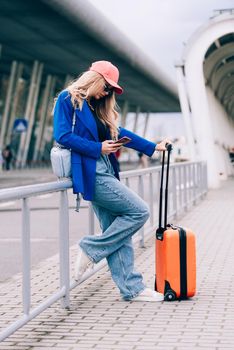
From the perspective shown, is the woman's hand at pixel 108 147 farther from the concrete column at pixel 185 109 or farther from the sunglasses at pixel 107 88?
the concrete column at pixel 185 109

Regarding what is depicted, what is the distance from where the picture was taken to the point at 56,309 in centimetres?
680

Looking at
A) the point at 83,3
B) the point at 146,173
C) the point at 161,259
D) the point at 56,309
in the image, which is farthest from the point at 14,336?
the point at 83,3

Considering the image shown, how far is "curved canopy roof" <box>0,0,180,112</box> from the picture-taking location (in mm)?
30406

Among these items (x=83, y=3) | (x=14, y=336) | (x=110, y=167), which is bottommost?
(x=14, y=336)

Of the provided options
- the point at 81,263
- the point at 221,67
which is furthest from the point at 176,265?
the point at 221,67

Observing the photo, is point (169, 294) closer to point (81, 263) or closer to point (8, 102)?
point (81, 263)

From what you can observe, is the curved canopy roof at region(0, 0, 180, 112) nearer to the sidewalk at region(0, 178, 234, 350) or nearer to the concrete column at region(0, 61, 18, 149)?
the concrete column at region(0, 61, 18, 149)

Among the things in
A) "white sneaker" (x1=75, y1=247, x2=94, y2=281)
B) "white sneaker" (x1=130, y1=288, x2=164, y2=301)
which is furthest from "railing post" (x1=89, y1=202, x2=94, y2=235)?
"white sneaker" (x1=130, y1=288, x2=164, y2=301)

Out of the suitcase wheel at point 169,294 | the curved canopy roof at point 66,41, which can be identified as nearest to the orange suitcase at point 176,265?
the suitcase wheel at point 169,294

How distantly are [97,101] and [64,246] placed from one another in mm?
1079

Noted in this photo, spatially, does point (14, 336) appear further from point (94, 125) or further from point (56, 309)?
point (94, 125)

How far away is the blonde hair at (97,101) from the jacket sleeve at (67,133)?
2.6 inches

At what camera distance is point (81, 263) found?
705cm

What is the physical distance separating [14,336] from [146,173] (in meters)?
5.84
